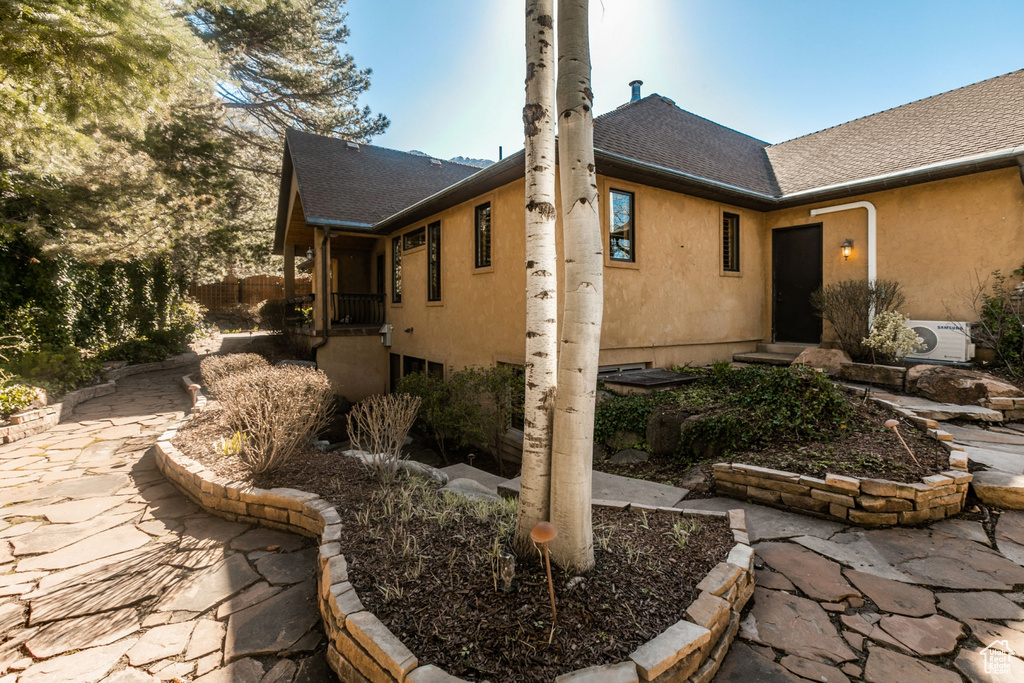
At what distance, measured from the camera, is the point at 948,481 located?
3.33m

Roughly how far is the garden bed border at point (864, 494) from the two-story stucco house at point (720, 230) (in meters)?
3.38

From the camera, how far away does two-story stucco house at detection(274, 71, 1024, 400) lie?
7102 millimetres

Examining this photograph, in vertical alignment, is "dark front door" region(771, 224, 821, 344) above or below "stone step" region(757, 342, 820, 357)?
above

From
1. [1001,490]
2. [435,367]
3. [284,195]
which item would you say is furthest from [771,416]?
[284,195]

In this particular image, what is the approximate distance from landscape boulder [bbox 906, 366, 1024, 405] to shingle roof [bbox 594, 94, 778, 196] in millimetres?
4263

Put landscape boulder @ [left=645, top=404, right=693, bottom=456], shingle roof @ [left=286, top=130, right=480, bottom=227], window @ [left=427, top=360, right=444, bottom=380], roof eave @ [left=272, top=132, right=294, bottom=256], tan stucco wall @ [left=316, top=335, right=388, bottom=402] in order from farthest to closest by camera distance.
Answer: roof eave @ [left=272, top=132, right=294, bottom=256]
shingle roof @ [left=286, top=130, right=480, bottom=227]
tan stucco wall @ [left=316, top=335, right=388, bottom=402]
window @ [left=427, top=360, right=444, bottom=380]
landscape boulder @ [left=645, top=404, right=693, bottom=456]

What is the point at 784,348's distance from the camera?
912 cm

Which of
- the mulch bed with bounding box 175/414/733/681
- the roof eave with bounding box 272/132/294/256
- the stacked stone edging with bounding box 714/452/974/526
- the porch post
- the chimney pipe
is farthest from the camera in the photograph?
the porch post

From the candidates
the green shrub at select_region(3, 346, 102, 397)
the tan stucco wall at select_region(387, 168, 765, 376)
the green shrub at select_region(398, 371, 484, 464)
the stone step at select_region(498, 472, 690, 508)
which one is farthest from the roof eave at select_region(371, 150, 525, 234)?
the green shrub at select_region(3, 346, 102, 397)

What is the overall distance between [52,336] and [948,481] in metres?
14.3

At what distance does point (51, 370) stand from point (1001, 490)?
13.0m

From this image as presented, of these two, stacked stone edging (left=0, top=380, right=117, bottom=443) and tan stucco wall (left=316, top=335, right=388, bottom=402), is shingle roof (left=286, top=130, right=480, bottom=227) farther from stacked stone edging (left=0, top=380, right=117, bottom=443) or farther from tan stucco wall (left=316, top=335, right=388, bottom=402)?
stacked stone edging (left=0, top=380, right=117, bottom=443)

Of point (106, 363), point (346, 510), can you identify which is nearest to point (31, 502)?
point (346, 510)

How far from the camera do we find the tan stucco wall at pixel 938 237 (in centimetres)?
693
